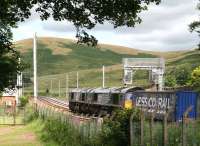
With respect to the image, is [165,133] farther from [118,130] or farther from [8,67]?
[8,67]

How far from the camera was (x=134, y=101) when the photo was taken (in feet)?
162

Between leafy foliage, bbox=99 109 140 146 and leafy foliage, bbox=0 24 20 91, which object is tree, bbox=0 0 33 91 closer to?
leafy foliage, bbox=0 24 20 91

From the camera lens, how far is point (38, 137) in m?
39.0

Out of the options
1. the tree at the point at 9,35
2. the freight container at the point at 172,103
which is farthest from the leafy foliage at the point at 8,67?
the freight container at the point at 172,103

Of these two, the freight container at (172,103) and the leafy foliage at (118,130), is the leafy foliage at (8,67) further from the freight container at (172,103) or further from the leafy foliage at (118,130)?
the freight container at (172,103)

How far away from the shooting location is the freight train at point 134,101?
40656mm

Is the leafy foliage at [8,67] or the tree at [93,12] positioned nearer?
the tree at [93,12]

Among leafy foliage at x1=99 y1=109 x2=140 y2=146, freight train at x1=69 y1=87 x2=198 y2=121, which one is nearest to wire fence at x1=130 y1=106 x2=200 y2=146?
leafy foliage at x1=99 y1=109 x2=140 y2=146

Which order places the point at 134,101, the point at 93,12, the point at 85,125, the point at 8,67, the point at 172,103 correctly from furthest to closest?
the point at 134,101
the point at 172,103
the point at 85,125
the point at 8,67
the point at 93,12

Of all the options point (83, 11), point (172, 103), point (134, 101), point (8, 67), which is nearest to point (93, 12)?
point (83, 11)

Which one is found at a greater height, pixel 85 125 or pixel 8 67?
pixel 8 67

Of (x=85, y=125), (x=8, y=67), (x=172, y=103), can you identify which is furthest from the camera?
(x=172, y=103)

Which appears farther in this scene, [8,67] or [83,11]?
[8,67]

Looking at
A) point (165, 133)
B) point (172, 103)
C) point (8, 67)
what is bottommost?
point (165, 133)
